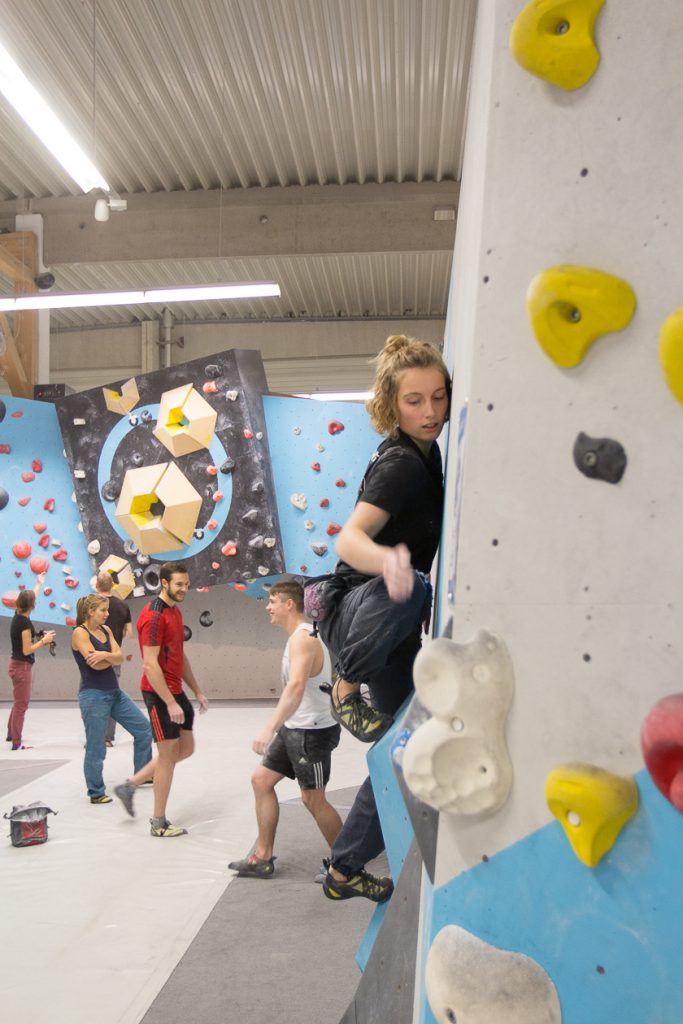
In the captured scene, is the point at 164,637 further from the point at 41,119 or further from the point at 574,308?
the point at 574,308

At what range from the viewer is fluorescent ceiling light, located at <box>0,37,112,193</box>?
5.11m

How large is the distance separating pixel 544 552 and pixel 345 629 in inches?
24.2

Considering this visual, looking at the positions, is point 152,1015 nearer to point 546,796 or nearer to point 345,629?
point 345,629

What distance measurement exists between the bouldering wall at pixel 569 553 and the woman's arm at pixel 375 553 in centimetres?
23

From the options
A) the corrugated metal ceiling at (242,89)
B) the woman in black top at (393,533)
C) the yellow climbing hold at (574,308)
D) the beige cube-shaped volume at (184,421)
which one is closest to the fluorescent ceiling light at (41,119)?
the corrugated metal ceiling at (242,89)

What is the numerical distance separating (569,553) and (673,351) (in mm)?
294

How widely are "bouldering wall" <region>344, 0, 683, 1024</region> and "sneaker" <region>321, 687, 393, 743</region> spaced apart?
2.50ft

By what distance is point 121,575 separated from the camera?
848 centimetres

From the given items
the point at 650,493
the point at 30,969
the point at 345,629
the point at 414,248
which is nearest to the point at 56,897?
the point at 30,969

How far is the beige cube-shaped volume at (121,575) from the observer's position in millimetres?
8469

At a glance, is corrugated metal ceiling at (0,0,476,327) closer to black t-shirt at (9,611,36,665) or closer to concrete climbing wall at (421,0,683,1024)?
black t-shirt at (9,611,36,665)

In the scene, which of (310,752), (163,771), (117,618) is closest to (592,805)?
(310,752)

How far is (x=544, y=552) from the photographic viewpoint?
3.85ft

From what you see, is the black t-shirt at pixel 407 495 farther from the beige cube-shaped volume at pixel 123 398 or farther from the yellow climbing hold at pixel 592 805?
the beige cube-shaped volume at pixel 123 398
